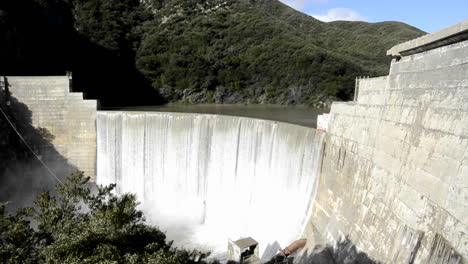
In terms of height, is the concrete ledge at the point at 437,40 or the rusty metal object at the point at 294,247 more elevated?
the concrete ledge at the point at 437,40

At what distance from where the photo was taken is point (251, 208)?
13.5 meters

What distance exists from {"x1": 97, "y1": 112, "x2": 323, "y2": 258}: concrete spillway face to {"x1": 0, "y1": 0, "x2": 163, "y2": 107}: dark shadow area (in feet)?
48.5

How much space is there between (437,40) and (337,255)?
18.9 ft

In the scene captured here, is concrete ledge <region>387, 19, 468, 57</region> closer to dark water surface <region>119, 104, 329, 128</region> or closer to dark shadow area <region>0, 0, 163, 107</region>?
dark water surface <region>119, 104, 329, 128</region>

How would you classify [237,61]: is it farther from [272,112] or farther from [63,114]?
[63,114]

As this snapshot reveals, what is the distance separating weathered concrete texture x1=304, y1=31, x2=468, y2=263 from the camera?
537 centimetres

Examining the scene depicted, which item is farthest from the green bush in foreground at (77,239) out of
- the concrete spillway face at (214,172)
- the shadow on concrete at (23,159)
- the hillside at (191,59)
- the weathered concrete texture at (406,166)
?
the hillside at (191,59)

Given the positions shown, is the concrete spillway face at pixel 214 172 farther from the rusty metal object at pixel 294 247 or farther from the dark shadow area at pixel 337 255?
the dark shadow area at pixel 337 255

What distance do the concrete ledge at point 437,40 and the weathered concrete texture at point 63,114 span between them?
47.4 feet

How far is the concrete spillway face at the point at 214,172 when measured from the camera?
11.7 meters

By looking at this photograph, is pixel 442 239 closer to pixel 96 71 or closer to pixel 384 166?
pixel 384 166

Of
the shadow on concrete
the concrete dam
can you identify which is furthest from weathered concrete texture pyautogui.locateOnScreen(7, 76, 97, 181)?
the shadow on concrete

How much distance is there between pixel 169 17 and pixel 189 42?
7.49 metres

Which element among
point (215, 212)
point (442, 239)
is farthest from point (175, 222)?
point (442, 239)
